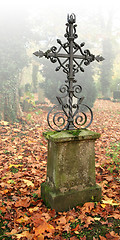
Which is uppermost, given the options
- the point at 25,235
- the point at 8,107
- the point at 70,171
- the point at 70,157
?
the point at 8,107

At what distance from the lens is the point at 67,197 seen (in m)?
3.00

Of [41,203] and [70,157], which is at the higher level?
[70,157]

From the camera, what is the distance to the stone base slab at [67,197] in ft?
9.64

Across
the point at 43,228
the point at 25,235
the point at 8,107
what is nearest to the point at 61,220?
the point at 43,228

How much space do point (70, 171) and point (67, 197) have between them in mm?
386

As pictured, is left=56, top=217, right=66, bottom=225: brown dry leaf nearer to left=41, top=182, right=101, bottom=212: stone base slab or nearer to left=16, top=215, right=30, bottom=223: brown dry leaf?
left=41, top=182, right=101, bottom=212: stone base slab

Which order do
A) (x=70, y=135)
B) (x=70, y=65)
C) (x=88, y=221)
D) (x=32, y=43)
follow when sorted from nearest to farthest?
(x=88, y=221), (x=70, y=135), (x=70, y=65), (x=32, y=43)

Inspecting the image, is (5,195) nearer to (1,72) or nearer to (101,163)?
(101,163)

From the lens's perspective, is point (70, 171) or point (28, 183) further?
point (28, 183)

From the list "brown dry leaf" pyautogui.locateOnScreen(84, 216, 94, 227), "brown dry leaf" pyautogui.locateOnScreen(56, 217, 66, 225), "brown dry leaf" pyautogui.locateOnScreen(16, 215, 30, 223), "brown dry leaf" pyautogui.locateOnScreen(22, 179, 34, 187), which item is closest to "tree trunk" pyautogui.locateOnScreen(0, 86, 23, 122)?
"brown dry leaf" pyautogui.locateOnScreen(22, 179, 34, 187)

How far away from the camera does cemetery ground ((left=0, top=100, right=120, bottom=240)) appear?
8.38ft

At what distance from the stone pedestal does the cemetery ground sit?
136 mm

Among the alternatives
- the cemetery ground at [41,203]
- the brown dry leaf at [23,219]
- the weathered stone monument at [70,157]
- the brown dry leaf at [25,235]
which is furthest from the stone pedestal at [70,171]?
the brown dry leaf at [25,235]

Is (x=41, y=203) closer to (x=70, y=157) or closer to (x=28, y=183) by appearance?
(x=28, y=183)
